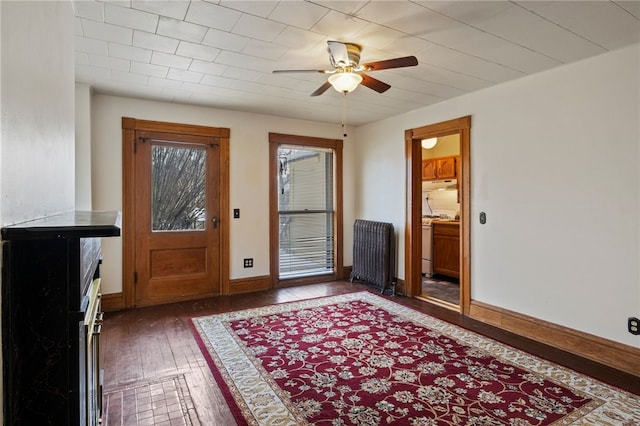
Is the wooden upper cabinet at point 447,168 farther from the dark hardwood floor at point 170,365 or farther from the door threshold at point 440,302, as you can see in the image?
the dark hardwood floor at point 170,365

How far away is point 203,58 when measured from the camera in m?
2.80

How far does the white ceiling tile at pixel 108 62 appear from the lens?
9.20 feet

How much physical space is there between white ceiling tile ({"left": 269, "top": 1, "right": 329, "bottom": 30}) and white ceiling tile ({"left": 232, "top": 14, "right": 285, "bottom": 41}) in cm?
8

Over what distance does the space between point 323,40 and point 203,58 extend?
1.00 meters

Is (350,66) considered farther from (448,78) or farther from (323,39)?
(448,78)

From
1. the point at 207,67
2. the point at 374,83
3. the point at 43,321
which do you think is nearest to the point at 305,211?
the point at 207,67

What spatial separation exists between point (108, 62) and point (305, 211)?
304 centimetres

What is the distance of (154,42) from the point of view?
2.51 meters

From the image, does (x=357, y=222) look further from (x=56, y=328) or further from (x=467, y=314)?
(x=56, y=328)

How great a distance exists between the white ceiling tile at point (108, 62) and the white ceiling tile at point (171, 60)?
0.25m

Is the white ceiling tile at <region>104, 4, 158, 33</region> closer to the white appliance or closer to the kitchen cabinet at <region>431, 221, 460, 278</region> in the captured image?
the kitchen cabinet at <region>431, 221, 460, 278</region>

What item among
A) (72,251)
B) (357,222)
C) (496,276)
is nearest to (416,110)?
(357,222)

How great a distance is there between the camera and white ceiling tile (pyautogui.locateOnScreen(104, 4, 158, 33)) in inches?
82.1

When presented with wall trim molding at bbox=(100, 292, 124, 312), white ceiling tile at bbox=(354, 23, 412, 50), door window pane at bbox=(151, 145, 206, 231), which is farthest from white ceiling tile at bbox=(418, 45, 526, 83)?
wall trim molding at bbox=(100, 292, 124, 312)
